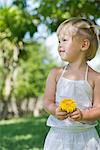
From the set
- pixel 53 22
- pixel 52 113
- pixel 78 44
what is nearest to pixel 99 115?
pixel 52 113

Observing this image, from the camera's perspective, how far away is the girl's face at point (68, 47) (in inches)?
118

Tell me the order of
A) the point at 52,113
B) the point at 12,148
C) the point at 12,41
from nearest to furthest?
the point at 52,113, the point at 12,148, the point at 12,41

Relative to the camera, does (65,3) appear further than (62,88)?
Yes

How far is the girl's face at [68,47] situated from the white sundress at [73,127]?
13 centimetres

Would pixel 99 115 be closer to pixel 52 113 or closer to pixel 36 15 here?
pixel 52 113

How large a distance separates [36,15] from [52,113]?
23.3 feet

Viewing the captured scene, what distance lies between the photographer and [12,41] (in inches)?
353

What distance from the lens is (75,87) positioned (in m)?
2.97

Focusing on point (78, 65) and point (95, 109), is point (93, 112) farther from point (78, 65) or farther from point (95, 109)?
point (78, 65)

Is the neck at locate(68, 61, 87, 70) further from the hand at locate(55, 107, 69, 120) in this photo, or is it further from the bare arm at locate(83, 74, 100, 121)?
the hand at locate(55, 107, 69, 120)

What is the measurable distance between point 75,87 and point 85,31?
36 centimetres

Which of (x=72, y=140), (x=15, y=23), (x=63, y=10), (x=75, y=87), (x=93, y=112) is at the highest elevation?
(x=63, y=10)

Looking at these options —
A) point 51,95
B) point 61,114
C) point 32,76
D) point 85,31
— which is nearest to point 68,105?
point 61,114

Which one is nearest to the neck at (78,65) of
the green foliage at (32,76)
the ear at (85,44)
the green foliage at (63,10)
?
the ear at (85,44)
